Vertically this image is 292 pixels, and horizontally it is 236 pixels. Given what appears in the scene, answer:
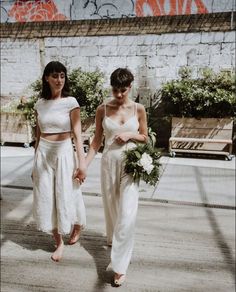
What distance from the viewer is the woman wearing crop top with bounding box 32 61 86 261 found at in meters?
1.17

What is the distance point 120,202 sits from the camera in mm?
2334

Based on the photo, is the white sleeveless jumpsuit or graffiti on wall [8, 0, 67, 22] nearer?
graffiti on wall [8, 0, 67, 22]

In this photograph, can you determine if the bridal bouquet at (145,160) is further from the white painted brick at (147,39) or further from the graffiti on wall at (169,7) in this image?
the graffiti on wall at (169,7)

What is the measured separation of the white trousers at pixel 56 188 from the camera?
1.75m

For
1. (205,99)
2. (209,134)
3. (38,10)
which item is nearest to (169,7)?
(38,10)

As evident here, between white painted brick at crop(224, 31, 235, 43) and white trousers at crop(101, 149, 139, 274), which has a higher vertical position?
white painted brick at crop(224, 31, 235, 43)

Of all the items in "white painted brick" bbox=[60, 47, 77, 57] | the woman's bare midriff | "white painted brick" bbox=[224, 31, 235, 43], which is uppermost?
"white painted brick" bbox=[224, 31, 235, 43]

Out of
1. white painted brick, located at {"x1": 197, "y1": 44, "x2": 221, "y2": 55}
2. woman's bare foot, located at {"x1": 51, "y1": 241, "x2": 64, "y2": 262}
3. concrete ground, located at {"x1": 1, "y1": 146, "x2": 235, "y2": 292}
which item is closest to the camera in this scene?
white painted brick, located at {"x1": 197, "y1": 44, "x2": 221, "y2": 55}

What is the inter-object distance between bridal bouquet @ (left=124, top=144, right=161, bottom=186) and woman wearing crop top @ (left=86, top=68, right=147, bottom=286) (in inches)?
2.3

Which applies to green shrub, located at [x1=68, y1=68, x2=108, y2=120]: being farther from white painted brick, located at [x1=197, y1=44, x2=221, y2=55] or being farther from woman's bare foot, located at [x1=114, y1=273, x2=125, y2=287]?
woman's bare foot, located at [x1=114, y1=273, x2=125, y2=287]

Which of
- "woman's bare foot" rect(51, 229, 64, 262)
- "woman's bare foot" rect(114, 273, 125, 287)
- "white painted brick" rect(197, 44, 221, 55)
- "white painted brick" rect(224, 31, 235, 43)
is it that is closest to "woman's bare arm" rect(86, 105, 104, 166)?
"white painted brick" rect(197, 44, 221, 55)

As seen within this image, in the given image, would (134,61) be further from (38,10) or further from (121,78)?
(38,10)

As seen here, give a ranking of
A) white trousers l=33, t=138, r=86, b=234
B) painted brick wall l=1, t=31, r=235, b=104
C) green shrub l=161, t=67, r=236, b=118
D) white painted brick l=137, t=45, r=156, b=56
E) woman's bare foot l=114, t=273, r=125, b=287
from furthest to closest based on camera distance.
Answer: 1. green shrub l=161, t=67, r=236, b=118
2. woman's bare foot l=114, t=273, r=125, b=287
3. white trousers l=33, t=138, r=86, b=234
4. white painted brick l=137, t=45, r=156, b=56
5. painted brick wall l=1, t=31, r=235, b=104

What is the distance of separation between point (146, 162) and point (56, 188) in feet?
2.71
